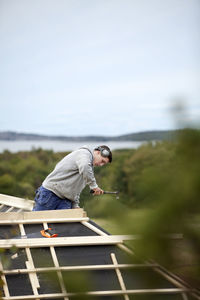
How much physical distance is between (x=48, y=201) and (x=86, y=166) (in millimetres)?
638

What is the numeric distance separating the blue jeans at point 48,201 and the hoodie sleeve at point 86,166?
16.6 inches

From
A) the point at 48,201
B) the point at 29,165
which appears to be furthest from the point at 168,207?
the point at 29,165

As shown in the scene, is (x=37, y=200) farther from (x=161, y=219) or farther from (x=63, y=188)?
(x=161, y=219)

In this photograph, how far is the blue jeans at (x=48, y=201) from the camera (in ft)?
15.3

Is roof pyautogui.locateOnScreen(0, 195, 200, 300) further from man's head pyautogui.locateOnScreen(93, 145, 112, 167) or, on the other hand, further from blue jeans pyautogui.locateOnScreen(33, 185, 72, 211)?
man's head pyautogui.locateOnScreen(93, 145, 112, 167)

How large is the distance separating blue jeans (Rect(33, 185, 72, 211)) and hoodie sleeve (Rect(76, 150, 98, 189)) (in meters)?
0.42

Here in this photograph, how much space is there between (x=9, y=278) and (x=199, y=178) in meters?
2.59

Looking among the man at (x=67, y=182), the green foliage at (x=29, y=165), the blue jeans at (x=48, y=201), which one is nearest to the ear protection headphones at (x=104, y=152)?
the man at (x=67, y=182)

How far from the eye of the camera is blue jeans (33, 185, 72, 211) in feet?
15.3

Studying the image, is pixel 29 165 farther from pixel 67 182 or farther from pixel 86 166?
pixel 86 166

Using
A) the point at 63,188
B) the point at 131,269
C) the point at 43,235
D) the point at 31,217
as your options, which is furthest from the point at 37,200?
the point at 131,269

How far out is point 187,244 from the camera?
89 centimetres

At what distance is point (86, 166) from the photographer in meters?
4.46

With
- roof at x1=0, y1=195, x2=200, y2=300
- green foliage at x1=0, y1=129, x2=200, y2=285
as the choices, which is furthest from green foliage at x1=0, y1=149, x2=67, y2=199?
green foliage at x1=0, y1=129, x2=200, y2=285
